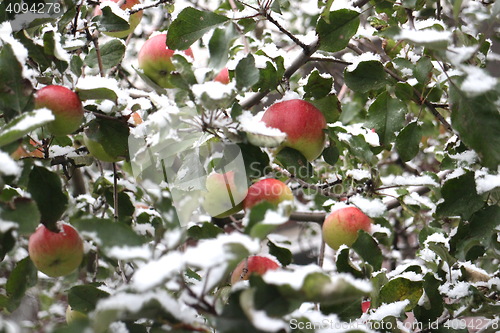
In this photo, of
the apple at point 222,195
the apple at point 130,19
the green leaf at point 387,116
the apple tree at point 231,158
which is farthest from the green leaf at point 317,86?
the apple at point 130,19

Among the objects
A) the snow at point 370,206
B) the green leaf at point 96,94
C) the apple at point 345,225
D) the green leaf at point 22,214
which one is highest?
the green leaf at point 96,94

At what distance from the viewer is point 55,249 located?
91 cm

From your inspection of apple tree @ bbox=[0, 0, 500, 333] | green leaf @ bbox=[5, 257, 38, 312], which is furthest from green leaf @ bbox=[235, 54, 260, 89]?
green leaf @ bbox=[5, 257, 38, 312]

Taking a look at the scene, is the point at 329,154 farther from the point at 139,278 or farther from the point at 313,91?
the point at 139,278

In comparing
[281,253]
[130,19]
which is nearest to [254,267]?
[281,253]

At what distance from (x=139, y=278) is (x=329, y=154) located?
61 centimetres

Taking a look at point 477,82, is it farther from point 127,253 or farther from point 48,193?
point 48,193

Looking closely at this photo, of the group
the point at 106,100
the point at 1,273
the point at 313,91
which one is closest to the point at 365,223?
the point at 313,91

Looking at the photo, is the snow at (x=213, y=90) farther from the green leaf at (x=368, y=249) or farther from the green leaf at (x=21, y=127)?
the green leaf at (x=368, y=249)

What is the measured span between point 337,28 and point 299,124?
0.18 m

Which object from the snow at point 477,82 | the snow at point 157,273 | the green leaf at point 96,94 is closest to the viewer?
the snow at point 157,273

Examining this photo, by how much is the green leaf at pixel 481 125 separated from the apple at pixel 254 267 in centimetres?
39

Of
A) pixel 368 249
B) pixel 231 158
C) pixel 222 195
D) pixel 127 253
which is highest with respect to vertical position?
pixel 127 253

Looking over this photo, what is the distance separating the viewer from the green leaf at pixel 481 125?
0.71 meters
